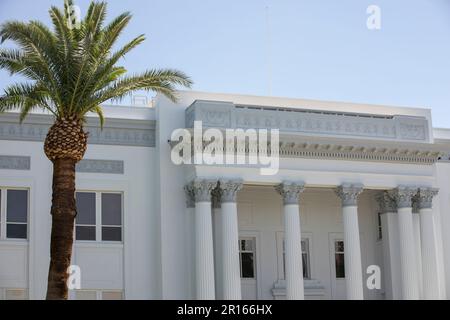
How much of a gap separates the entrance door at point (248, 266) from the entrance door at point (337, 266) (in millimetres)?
3121

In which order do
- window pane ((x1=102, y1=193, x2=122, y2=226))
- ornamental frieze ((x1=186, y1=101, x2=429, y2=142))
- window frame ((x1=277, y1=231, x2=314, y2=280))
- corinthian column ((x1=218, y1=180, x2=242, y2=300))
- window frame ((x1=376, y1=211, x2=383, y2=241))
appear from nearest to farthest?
corinthian column ((x1=218, y1=180, x2=242, y2=300)) → ornamental frieze ((x1=186, y1=101, x2=429, y2=142)) → window pane ((x1=102, y1=193, x2=122, y2=226)) → window frame ((x1=277, y1=231, x2=314, y2=280)) → window frame ((x1=376, y1=211, x2=383, y2=241))

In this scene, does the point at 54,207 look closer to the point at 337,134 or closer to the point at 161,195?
the point at 161,195

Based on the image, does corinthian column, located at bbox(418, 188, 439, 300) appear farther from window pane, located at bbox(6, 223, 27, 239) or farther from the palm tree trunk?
the palm tree trunk

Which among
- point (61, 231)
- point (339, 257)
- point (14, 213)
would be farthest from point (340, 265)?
point (61, 231)

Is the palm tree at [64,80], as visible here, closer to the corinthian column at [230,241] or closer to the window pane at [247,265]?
the corinthian column at [230,241]

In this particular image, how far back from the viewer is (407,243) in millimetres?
32125

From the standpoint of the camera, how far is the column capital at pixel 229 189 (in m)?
30.3

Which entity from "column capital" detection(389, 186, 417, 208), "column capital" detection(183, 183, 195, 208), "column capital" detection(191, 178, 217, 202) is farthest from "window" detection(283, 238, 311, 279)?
"column capital" detection(191, 178, 217, 202)

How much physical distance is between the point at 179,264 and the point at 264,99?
22.4 feet

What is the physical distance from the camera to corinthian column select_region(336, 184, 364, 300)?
31141mm

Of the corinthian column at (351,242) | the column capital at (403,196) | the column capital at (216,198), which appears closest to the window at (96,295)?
the column capital at (216,198)

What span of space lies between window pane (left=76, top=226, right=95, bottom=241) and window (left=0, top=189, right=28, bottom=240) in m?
1.74

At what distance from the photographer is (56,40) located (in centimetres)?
2288
